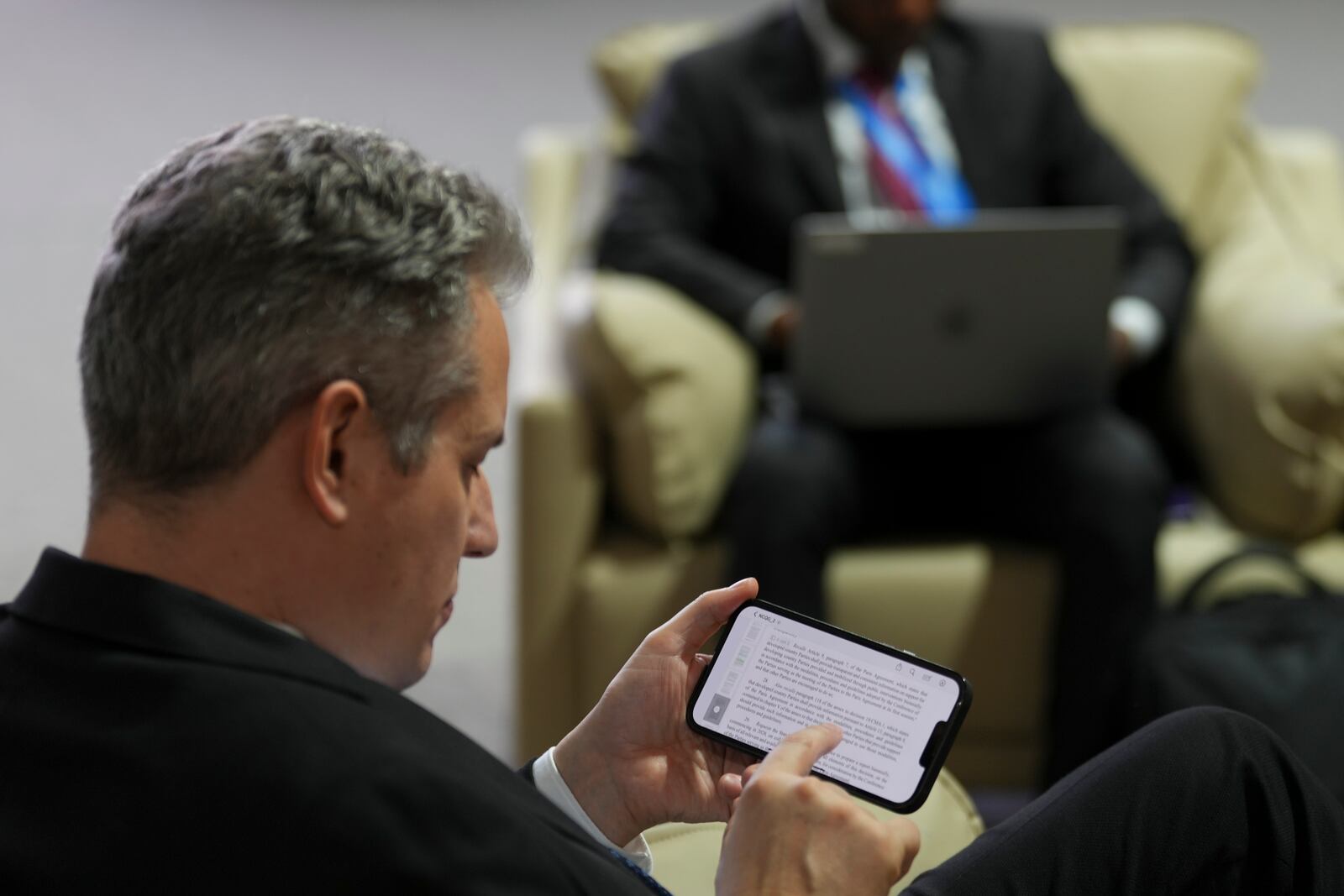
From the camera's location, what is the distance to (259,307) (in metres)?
0.71

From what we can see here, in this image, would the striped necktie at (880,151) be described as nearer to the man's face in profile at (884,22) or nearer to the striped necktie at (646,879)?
the man's face in profile at (884,22)

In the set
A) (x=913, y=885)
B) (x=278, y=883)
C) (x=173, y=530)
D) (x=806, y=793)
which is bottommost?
(x=913, y=885)

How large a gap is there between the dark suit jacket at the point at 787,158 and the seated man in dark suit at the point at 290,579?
1292 millimetres

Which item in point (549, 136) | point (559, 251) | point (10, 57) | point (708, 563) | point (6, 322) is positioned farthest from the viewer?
point (10, 57)

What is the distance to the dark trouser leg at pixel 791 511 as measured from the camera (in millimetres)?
1795

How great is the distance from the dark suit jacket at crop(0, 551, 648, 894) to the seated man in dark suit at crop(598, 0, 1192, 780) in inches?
43.6

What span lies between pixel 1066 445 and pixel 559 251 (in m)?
0.75

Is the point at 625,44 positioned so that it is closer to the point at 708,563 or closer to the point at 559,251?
the point at 559,251

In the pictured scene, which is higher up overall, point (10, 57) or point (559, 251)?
point (10, 57)

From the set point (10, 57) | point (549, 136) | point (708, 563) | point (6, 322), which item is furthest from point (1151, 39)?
point (10, 57)

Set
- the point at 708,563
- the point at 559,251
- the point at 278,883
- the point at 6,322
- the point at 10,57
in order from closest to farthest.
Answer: the point at 278,883, the point at 708,563, the point at 559,251, the point at 6,322, the point at 10,57

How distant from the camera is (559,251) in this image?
7.29ft

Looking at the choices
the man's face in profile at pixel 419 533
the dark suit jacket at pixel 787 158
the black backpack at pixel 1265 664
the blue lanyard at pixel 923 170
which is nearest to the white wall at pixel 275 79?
Result: the dark suit jacket at pixel 787 158

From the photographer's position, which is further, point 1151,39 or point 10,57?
point 10,57
